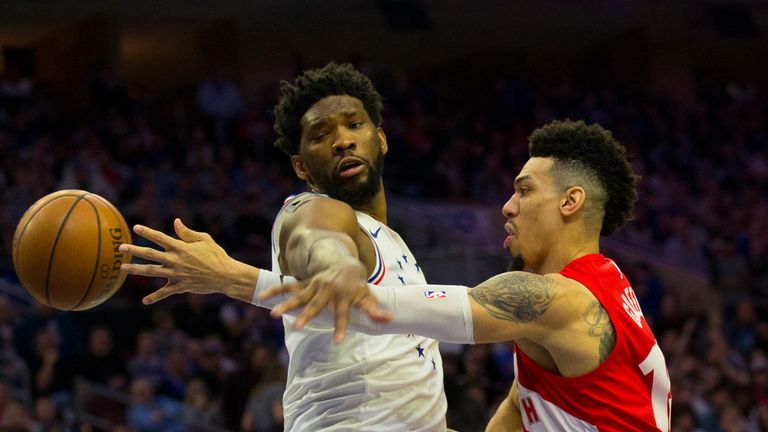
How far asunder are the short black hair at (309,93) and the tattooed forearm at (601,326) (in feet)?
4.38

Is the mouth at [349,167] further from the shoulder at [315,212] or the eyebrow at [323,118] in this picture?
the shoulder at [315,212]

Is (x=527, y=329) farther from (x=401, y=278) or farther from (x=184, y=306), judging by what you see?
(x=184, y=306)

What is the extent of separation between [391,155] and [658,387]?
38.6 ft

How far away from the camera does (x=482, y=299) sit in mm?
3055

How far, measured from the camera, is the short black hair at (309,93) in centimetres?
394

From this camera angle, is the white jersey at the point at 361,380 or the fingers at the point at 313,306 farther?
the white jersey at the point at 361,380

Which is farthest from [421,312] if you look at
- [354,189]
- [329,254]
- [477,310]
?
[354,189]

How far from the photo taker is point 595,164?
3.64 metres

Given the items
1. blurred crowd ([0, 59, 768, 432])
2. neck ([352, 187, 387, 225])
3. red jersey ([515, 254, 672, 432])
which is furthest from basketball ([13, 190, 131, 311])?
blurred crowd ([0, 59, 768, 432])

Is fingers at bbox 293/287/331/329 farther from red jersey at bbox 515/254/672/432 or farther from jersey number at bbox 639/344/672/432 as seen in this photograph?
jersey number at bbox 639/344/672/432

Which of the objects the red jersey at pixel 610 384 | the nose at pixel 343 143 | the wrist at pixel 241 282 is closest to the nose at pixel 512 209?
the red jersey at pixel 610 384

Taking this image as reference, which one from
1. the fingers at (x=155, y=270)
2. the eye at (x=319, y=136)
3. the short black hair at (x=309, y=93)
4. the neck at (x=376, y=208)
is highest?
the short black hair at (x=309, y=93)

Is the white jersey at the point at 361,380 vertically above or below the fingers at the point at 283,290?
below

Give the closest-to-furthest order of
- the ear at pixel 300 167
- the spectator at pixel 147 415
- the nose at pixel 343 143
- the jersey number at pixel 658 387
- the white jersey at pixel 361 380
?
1. the jersey number at pixel 658 387
2. the white jersey at pixel 361 380
3. the nose at pixel 343 143
4. the ear at pixel 300 167
5. the spectator at pixel 147 415
